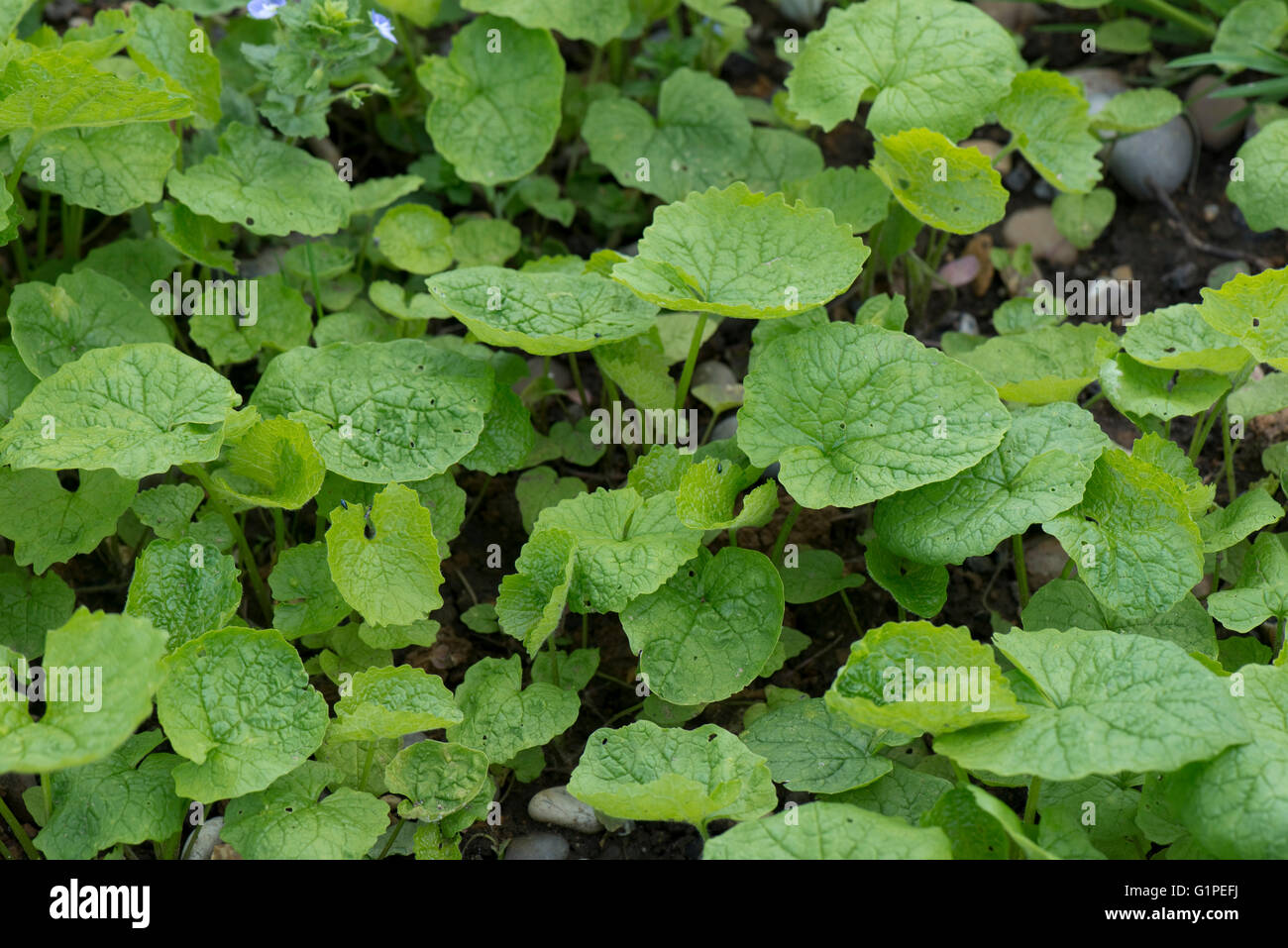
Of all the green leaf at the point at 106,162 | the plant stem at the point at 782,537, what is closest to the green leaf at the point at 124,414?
the green leaf at the point at 106,162

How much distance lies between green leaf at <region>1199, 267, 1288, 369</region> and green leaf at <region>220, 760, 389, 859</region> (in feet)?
6.40

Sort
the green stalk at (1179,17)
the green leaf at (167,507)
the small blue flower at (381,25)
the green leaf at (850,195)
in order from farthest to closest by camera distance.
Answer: the green stalk at (1179,17), the green leaf at (850,195), the small blue flower at (381,25), the green leaf at (167,507)

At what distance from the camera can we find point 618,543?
8.55 feet

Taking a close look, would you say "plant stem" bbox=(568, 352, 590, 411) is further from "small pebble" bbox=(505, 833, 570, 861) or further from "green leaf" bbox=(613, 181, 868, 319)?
"small pebble" bbox=(505, 833, 570, 861)

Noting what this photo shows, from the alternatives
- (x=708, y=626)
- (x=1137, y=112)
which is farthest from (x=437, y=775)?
(x=1137, y=112)

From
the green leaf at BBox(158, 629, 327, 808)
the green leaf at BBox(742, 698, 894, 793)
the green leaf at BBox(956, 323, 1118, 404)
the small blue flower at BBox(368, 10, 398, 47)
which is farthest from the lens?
the small blue flower at BBox(368, 10, 398, 47)

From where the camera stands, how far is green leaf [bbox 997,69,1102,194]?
3240 mm

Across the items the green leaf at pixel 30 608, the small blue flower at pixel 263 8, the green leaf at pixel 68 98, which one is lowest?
the green leaf at pixel 30 608

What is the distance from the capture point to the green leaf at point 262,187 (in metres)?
3.01

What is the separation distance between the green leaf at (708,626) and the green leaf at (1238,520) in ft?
2.99

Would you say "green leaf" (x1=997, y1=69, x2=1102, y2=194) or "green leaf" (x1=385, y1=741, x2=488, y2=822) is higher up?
"green leaf" (x1=997, y1=69, x2=1102, y2=194)

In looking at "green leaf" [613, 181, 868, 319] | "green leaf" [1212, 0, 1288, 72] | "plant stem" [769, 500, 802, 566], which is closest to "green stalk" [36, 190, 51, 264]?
"green leaf" [613, 181, 868, 319]

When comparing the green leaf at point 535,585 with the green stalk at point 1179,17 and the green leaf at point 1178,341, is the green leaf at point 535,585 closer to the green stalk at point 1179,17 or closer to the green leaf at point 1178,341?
the green leaf at point 1178,341
